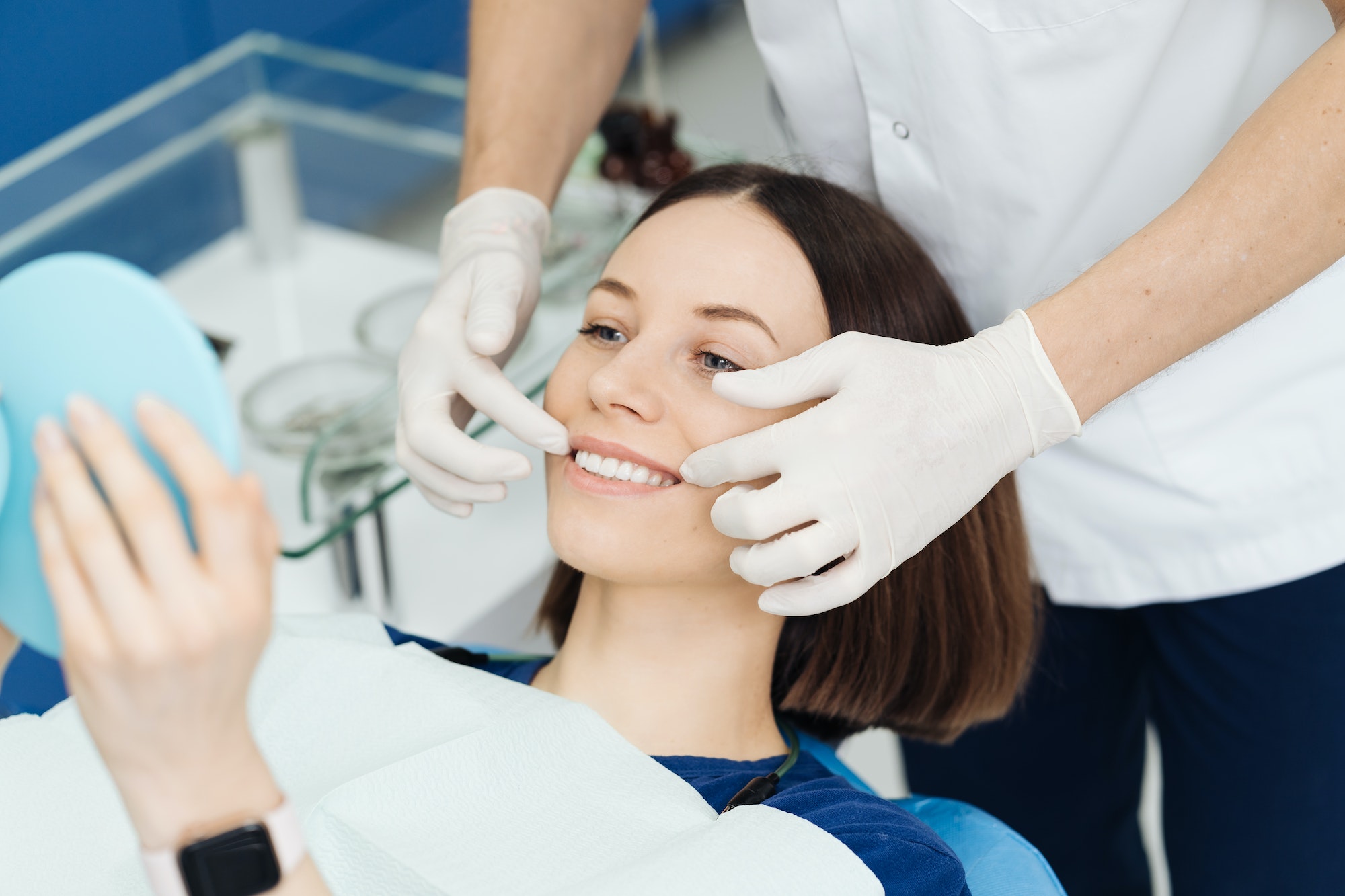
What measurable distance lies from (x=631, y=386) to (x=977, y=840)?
614mm

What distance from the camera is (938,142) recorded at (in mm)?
1414

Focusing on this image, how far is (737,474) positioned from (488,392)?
32 centimetres

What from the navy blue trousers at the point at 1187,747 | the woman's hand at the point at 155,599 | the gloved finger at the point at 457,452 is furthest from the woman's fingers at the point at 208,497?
the navy blue trousers at the point at 1187,747

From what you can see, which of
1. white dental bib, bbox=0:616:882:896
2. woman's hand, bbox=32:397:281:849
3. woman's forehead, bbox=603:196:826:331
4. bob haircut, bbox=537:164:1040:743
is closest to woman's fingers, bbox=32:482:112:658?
woman's hand, bbox=32:397:281:849

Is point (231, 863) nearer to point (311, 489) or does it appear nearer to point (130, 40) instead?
point (311, 489)

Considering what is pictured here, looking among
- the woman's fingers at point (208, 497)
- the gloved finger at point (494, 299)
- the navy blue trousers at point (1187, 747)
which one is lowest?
the navy blue trousers at point (1187, 747)

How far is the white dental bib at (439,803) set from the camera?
1.12 m

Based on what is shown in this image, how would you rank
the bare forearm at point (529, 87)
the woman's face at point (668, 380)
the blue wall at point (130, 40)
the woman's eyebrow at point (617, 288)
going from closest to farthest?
the woman's face at point (668, 380), the woman's eyebrow at point (617, 288), the bare forearm at point (529, 87), the blue wall at point (130, 40)

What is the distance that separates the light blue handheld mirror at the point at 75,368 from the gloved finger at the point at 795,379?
1.59 feet

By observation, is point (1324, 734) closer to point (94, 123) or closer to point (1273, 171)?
point (1273, 171)

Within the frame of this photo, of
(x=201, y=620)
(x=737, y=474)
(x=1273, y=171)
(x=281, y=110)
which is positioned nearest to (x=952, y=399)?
(x=737, y=474)

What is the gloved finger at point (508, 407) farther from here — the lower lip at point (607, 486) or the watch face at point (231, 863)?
the watch face at point (231, 863)

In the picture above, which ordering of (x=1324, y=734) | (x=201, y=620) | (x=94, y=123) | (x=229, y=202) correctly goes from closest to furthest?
(x=201, y=620), (x=1324, y=734), (x=94, y=123), (x=229, y=202)

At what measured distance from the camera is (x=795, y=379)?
45.6 inches
